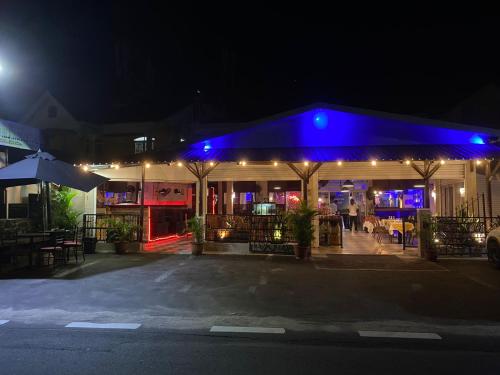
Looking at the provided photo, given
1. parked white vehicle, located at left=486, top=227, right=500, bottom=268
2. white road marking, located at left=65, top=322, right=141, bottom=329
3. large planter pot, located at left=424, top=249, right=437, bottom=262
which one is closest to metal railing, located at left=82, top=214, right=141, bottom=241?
white road marking, located at left=65, top=322, right=141, bottom=329

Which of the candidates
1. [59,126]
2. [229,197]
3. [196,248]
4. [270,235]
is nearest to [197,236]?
[196,248]

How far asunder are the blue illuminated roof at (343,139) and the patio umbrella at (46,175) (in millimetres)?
3849

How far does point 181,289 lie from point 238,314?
2107mm

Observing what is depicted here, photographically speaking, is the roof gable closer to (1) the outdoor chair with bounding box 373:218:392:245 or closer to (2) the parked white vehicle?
(1) the outdoor chair with bounding box 373:218:392:245

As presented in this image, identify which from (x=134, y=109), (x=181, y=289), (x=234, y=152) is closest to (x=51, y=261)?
(x=181, y=289)

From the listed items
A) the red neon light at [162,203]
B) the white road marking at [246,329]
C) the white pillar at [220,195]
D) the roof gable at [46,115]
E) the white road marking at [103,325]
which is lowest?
the white road marking at [246,329]

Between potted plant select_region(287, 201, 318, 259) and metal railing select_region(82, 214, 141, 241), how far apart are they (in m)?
5.47

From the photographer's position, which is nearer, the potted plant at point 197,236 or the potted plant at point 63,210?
the potted plant at point 197,236

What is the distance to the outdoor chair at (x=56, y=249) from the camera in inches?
392

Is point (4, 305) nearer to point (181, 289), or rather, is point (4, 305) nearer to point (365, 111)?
point (181, 289)

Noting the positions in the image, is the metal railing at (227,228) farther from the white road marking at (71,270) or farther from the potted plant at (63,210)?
the potted plant at (63,210)

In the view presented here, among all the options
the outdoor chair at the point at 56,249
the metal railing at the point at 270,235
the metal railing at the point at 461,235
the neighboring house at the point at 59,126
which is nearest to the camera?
the outdoor chair at the point at 56,249

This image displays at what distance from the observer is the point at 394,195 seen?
2005 centimetres

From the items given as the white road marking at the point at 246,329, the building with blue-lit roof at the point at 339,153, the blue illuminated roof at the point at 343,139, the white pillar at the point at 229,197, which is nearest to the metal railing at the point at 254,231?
the building with blue-lit roof at the point at 339,153
